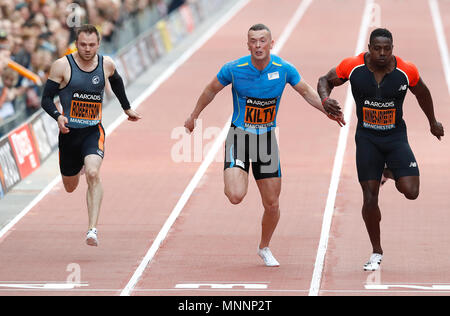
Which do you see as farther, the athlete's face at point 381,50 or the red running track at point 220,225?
the red running track at point 220,225

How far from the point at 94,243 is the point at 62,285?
0.74 meters

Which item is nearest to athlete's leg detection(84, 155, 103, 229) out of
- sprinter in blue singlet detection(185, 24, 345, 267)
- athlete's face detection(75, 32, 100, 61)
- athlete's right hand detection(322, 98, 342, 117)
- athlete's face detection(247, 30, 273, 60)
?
athlete's face detection(75, 32, 100, 61)

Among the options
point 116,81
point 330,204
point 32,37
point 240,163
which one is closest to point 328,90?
point 240,163

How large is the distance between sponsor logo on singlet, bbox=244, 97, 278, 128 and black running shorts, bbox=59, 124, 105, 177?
Answer: 6.28ft

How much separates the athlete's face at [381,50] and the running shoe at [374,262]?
77.5 inches

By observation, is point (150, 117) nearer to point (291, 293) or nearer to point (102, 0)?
point (102, 0)

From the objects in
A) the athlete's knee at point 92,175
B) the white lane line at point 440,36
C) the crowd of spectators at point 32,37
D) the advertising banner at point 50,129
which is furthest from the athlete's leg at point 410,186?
the white lane line at point 440,36

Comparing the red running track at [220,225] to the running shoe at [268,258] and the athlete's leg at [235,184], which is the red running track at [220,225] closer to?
the running shoe at [268,258]

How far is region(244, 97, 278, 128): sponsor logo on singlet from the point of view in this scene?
1125cm

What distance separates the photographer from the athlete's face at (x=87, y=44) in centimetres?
1187

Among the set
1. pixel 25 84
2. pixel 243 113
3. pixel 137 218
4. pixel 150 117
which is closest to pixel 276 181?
pixel 243 113

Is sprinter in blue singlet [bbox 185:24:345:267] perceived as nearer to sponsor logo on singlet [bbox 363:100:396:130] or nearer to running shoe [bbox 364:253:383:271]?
sponsor logo on singlet [bbox 363:100:396:130]

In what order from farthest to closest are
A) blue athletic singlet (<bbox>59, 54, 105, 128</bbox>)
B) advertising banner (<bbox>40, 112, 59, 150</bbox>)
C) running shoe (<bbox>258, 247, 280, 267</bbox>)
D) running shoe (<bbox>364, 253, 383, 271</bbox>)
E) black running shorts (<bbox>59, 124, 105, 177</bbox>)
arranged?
advertising banner (<bbox>40, 112, 59, 150</bbox>)
black running shorts (<bbox>59, 124, 105, 177</bbox>)
blue athletic singlet (<bbox>59, 54, 105, 128</bbox>)
running shoe (<bbox>258, 247, 280, 267</bbox>)
running shoe (<bbox>364, 253, 383, 271</bbox>)

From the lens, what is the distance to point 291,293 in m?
10.7
